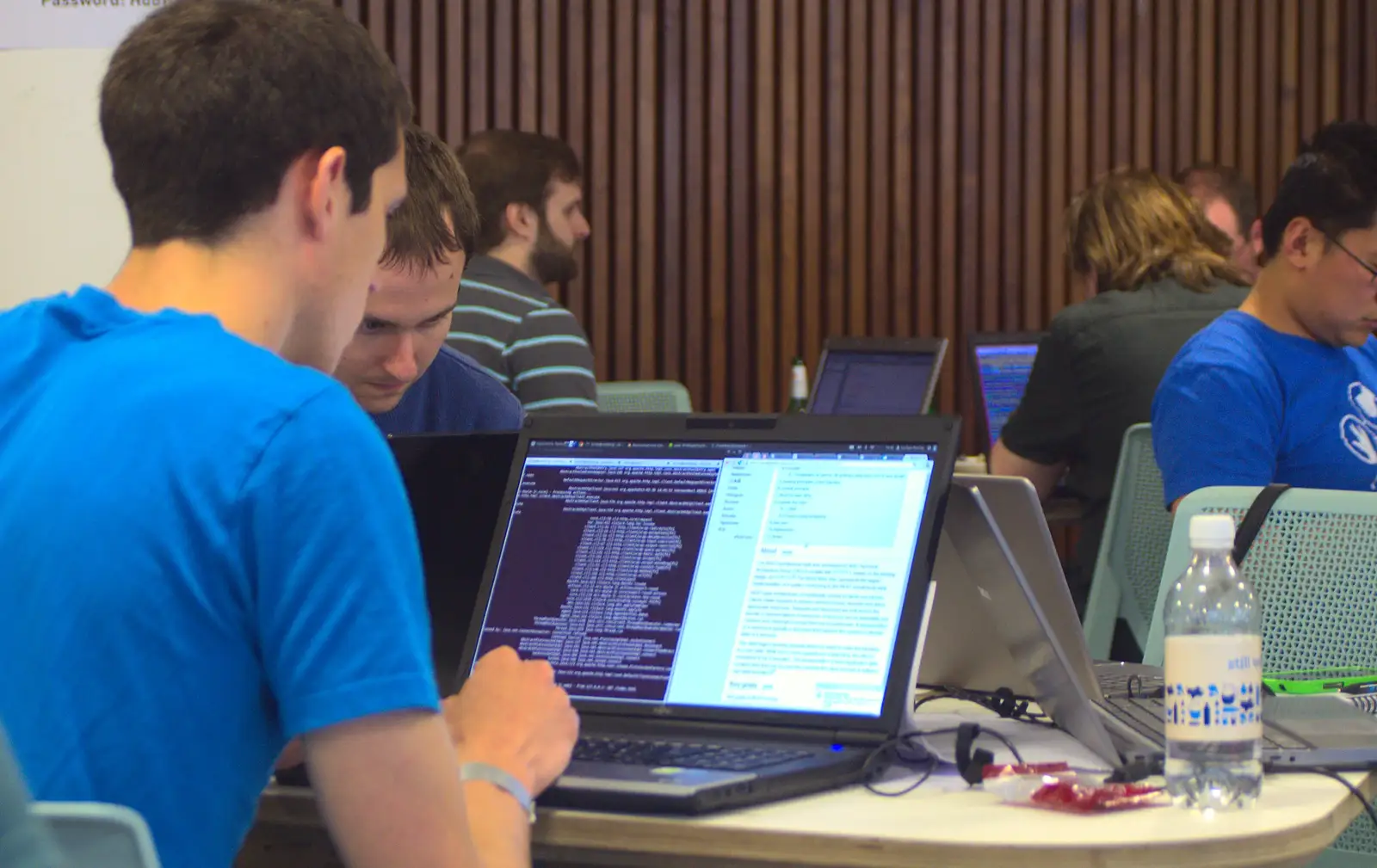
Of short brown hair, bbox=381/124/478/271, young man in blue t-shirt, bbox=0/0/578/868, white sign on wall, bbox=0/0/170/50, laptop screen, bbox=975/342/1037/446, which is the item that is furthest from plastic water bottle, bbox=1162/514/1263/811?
laptop screen, bbox=975/342/1037/446

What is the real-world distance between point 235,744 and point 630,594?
22.5 inches

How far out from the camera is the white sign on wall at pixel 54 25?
3832mm

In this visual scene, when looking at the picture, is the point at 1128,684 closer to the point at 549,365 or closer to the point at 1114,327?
the point at 549,365

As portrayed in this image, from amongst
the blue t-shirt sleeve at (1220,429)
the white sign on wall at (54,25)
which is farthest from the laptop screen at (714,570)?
the white sign on wall at (54,25)

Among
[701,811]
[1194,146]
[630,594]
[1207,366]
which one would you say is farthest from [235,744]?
[1194,146]

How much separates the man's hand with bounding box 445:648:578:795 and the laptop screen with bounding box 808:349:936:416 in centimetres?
296

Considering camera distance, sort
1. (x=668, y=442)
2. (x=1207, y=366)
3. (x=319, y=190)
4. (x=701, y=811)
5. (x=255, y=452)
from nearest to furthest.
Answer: (x=255, y=452)
(x=319, y=190)
(x=701, y=811)
(x=668, y=442)
(x=1207, y=366)

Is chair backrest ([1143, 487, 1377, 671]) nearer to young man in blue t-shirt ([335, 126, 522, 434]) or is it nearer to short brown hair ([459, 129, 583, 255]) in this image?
young man in blue t-shirt ([335, 126, 522, 434])

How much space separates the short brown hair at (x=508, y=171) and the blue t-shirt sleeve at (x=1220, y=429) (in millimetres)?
1638

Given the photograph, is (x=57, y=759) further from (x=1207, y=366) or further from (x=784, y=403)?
(x=784, y=403)

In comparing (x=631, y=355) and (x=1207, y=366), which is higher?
(x=1207, y=366)

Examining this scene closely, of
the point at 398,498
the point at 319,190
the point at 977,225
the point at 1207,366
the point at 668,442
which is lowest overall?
the point at 977,225

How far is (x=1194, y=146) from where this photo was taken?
18.3ft

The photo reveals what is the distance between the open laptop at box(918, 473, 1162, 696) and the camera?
1546mm
